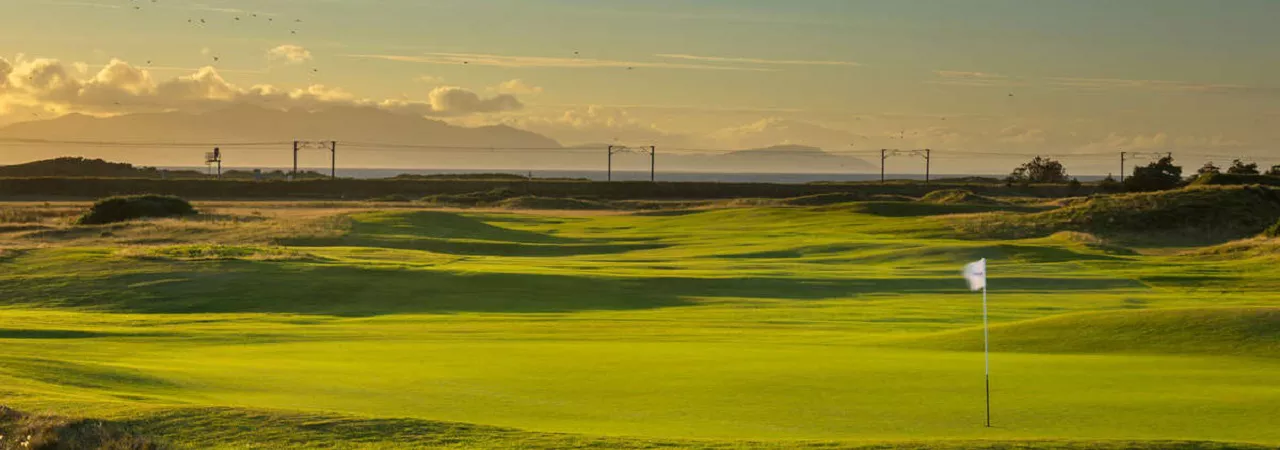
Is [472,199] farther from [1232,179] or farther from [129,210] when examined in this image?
[1232,179]

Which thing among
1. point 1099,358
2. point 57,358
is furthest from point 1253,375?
point 57,358

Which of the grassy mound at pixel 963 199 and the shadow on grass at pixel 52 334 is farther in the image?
the grassy mound at pixel 963 199

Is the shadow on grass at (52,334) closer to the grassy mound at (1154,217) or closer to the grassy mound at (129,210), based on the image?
the grassy mound at (129,210)

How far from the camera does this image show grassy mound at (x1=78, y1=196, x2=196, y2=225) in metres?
80.8

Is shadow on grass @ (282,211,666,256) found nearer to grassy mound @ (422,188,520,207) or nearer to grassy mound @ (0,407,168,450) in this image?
grassy mound @ (422,188,520,207)

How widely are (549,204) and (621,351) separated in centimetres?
10132

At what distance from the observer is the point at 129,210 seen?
82562 mm

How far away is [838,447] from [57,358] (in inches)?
539

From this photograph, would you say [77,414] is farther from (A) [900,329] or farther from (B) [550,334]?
(A) [900,329]

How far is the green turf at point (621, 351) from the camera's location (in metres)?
14.9

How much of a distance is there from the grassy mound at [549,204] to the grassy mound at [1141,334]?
96.1 metres

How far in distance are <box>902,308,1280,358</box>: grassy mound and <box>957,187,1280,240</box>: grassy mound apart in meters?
57.2

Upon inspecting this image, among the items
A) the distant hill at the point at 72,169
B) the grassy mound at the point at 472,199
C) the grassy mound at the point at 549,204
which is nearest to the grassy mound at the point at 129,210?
the grassy mound at the point at 549,204

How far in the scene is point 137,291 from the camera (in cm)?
4181
